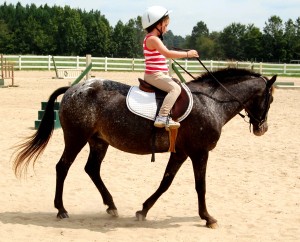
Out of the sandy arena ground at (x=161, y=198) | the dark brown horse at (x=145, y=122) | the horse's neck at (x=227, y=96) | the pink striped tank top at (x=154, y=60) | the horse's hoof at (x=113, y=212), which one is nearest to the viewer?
the sandy arena ground at (x=161, y=198)

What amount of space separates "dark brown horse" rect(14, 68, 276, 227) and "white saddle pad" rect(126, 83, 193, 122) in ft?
0.22

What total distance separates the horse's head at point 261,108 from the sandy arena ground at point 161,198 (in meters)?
1.09

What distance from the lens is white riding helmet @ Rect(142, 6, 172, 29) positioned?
5594 mm

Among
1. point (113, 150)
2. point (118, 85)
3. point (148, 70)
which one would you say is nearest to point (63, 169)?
point (118, 85)

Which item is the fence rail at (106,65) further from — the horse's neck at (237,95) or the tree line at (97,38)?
the horse's neck at (237,95)

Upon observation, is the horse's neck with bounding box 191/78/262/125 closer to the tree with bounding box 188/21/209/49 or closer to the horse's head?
the horse's head

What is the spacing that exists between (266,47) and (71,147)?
6869 cm

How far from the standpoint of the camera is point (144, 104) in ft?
19.2

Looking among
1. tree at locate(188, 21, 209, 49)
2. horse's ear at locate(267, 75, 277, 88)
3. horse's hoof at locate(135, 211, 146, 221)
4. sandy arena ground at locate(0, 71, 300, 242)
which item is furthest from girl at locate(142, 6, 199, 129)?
tree at locate(188, 21, 209, 49)

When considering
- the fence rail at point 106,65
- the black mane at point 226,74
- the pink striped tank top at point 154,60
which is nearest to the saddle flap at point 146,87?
the pink striped tank top at point 154,60

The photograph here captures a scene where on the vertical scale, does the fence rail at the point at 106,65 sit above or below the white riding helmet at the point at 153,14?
below

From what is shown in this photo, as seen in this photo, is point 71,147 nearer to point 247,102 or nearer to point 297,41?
point 247,102

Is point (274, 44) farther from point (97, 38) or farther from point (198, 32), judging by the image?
point (198, 32)

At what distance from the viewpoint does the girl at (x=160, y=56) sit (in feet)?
18.3
